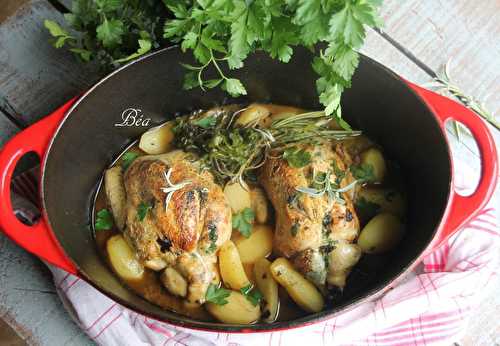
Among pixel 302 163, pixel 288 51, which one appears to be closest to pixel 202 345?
pixel 302 163

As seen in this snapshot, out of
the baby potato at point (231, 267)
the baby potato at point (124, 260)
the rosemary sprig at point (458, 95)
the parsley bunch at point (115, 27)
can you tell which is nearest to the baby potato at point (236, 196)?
the baby potato at point (231, 267)

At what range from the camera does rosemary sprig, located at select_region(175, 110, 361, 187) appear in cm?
174

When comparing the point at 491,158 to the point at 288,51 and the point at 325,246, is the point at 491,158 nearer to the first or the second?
the point at 325,246

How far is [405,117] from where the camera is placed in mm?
1773

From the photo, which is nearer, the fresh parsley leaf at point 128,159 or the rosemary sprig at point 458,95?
the fresh parsley leaf at point 128,159

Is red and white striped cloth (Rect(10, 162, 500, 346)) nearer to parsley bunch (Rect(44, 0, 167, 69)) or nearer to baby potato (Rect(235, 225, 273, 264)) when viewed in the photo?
baby potato (Rect(235, 225, 273, 264))

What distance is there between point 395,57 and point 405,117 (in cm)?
39

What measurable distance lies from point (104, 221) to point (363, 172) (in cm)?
87

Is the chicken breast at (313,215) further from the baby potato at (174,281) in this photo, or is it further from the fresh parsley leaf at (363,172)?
the baby potato at (174,281)

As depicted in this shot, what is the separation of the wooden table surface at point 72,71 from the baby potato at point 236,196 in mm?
674

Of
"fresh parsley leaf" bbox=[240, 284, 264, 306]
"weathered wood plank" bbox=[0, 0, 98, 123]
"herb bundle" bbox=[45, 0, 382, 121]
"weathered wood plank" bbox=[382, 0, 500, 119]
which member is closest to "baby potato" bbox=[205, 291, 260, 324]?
"fresh parsley leaf" bbox=[240, 284, 264, 306]

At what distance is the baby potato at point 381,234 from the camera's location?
68.1 inches

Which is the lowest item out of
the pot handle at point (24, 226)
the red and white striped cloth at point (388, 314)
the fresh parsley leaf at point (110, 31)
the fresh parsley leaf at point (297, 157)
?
the red and white striped cloth at point (388, 314)

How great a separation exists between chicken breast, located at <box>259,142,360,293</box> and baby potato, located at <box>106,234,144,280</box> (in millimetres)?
446
